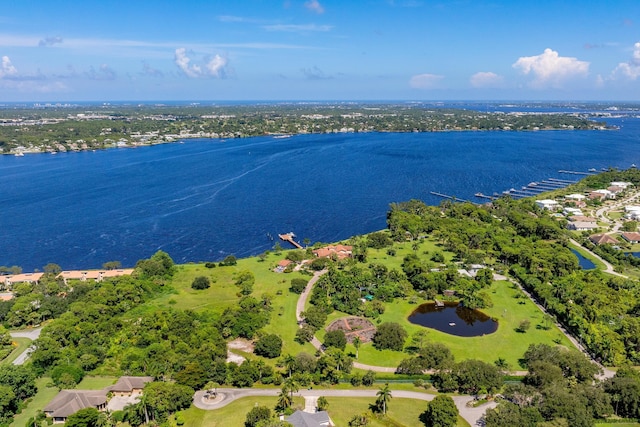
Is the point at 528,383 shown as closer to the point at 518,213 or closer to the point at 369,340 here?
the point at 369,340

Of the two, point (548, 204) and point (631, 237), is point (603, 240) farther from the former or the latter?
point (548, 204)

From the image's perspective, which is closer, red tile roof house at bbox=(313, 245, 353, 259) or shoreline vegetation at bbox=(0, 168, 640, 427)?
shoreline vegetation at bbox=(0, 168, 640, 427)

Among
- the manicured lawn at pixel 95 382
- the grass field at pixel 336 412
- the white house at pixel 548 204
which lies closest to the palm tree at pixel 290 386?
the grass field at pixel 336 412

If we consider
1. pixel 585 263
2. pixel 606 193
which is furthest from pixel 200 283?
pixel 606 193

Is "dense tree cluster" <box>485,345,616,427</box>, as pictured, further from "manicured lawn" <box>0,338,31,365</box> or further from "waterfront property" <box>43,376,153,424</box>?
"manicured lawn" <box>0,338,31,365</box>

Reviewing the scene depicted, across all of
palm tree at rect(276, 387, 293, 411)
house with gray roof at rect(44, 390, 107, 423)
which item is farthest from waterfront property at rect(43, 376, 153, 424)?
palm tree at rect(276, 387, 293, 411)

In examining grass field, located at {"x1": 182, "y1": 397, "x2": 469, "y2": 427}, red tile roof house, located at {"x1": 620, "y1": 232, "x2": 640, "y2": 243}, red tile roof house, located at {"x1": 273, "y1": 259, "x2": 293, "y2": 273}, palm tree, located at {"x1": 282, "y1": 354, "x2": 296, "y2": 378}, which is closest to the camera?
grass field, located at {"x1": 182, "y1": 397, "x2": 469, "y2": 427}
